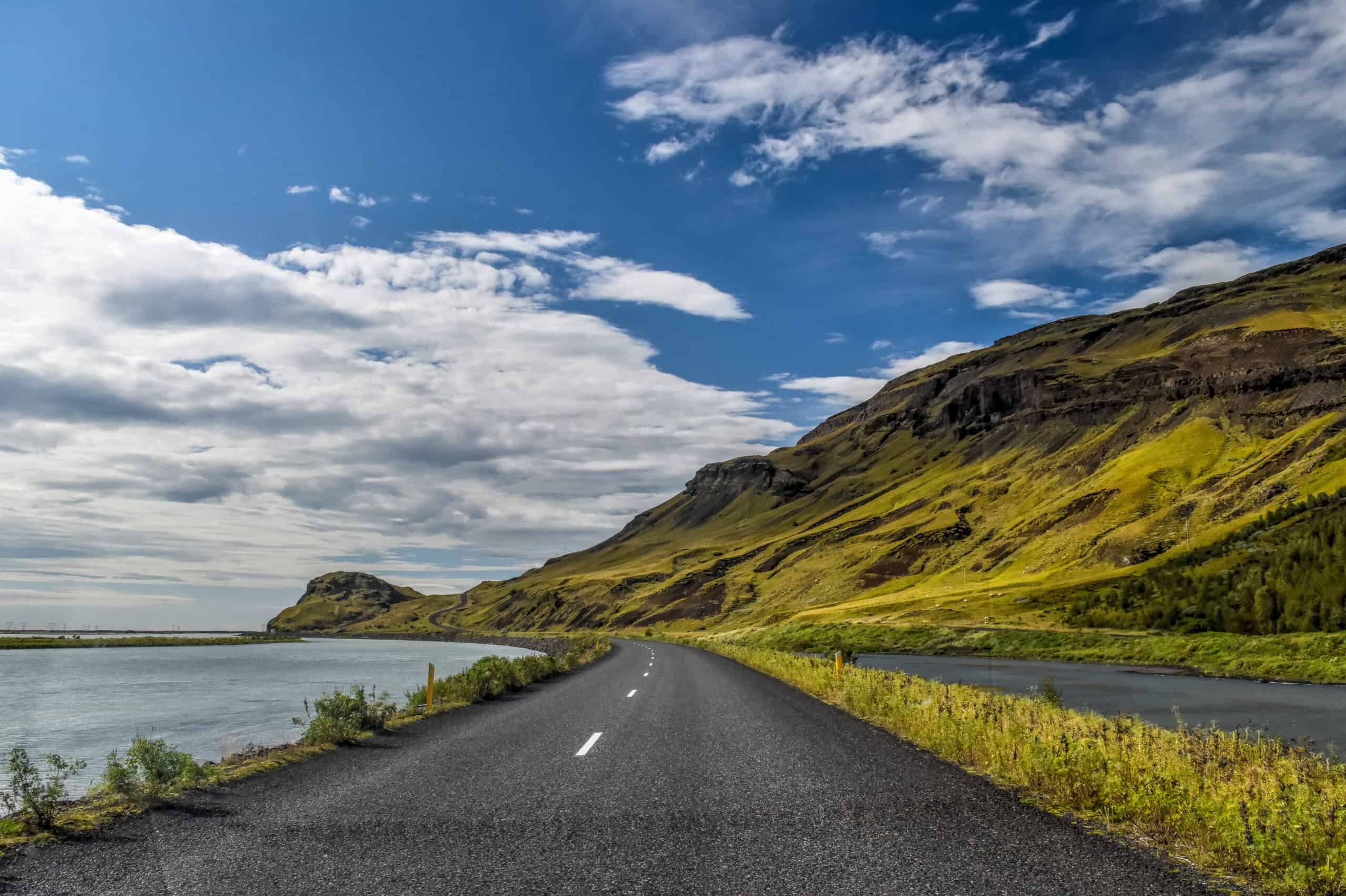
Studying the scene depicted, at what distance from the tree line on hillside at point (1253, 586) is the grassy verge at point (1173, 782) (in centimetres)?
4292

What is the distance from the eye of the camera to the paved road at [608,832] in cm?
598

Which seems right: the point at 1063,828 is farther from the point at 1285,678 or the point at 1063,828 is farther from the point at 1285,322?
→ the point at 1285,322

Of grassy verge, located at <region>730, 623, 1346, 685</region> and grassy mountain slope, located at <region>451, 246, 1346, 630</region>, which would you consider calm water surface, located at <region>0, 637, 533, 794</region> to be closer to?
grassy verge, located at <region>730, 623, 1346, 685</region>

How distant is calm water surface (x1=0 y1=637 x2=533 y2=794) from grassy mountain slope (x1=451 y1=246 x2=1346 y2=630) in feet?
165

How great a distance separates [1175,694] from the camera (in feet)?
86.6

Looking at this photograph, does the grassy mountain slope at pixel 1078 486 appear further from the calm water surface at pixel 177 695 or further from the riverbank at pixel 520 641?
the calm water surface at pixel 177 695

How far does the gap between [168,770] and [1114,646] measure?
1975 inches

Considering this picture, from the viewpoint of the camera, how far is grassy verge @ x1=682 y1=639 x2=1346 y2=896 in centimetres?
607

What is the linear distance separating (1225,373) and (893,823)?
15320cm

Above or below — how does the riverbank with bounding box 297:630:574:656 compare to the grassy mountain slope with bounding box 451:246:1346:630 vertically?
below

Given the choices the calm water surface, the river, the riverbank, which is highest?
the river

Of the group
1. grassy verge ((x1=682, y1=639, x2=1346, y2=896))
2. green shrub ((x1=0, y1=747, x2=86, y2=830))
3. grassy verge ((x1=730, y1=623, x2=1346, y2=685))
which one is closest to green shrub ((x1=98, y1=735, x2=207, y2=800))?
green shrub ((x1=0, y1=747, x2=86, y2=830))

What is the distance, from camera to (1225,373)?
13312 cm

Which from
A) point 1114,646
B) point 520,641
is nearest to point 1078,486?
point 1114,646
